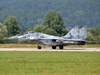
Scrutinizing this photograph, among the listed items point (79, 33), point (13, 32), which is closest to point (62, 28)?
point (13, 32)

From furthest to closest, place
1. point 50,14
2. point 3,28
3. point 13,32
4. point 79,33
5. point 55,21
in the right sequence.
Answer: point 50,14 → point 55,21 → point 13,32 → point 3,28 → point 79,33

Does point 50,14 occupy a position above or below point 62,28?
above

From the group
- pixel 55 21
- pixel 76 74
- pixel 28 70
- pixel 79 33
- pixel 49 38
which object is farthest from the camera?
pixel 55 21

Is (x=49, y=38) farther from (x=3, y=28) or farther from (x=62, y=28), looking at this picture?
(x=62, y=28)

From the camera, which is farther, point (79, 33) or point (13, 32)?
point (13, 32)

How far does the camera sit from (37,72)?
36.3 ft

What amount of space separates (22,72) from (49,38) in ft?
65.1

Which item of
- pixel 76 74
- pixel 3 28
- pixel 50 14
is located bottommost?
pixel 76 74

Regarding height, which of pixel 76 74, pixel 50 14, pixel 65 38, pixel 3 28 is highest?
pixel 50 14

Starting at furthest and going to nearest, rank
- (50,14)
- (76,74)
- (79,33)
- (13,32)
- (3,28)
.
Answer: (50,14)
(13,32)
(3,28)
(79,33)
(76,74)

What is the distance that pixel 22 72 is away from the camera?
11.1 meters

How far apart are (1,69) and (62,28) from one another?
3557 inches

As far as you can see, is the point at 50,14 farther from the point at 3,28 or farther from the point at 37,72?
the point at 37,72

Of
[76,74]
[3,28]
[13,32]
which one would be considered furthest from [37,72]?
[13,32]
